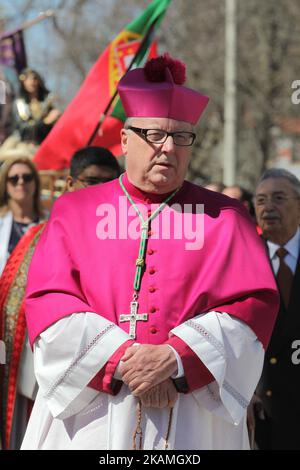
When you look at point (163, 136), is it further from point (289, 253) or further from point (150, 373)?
point (289, 253)

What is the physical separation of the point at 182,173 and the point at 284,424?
204 cm

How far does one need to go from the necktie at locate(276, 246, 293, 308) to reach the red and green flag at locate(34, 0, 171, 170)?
6.20ft

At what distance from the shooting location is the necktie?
5.53m

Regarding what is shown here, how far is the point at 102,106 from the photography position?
7477mm

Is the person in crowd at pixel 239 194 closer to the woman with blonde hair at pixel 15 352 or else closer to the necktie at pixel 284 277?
the necktie at pixel 284 277

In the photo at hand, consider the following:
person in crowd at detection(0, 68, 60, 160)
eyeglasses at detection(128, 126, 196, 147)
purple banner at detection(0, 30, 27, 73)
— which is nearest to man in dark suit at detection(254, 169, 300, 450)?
eyeglasses at detection(128, 126, 196, 147)

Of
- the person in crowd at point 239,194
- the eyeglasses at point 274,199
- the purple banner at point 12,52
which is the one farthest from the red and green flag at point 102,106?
the purple banner at point 12,52

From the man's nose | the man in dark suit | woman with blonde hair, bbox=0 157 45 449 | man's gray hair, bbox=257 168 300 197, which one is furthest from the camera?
man's gray hair, bbox=257 168 300 197

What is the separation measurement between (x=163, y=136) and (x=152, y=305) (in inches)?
27.5

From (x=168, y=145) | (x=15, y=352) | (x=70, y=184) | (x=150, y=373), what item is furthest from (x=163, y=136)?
(x=15, y=352)

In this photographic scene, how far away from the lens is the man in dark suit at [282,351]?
548 centimetres

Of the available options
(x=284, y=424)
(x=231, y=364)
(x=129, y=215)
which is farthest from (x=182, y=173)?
(x=284, y=424)

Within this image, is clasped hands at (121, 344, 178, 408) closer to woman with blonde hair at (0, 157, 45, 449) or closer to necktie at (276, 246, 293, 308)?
woman with blonde hair at (0, 157, 45, 449)

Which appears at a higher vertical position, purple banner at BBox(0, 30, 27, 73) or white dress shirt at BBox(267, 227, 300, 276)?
purple banner at BBox(0, 30, 27, 73)
